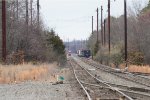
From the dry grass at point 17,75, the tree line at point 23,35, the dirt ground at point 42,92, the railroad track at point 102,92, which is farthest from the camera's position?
the tree line at point 23,35

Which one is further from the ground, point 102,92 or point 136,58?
point 136,58

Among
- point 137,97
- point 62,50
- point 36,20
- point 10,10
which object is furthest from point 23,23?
point 137,97

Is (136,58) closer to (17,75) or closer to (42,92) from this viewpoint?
(17,75)

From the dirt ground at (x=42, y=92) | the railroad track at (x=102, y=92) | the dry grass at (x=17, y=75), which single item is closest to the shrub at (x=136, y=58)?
the dry grass at (x=17, y=75)

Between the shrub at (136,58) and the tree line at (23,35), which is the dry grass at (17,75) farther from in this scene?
the shrub at (136,58)

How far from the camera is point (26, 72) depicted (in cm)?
3925

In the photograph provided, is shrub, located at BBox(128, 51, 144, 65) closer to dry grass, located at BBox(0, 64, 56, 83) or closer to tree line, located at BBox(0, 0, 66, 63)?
tree line, located at BBox(0, 0, 66, 63)

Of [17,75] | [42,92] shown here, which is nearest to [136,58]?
[17,75]

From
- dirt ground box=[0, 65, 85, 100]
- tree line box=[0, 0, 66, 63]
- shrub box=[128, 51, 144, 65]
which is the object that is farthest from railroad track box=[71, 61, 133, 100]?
shrub box=[128, 51, 144, 65]

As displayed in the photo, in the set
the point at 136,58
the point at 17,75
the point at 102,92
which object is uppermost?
the point at 136,58

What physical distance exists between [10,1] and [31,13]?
33.0 feet

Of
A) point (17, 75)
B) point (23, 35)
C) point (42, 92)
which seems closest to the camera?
point (42, 92)

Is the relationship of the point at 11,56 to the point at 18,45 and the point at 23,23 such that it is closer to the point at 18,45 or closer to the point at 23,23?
the point at 18,45

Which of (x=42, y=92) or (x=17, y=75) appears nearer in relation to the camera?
(x=42, y=92)
